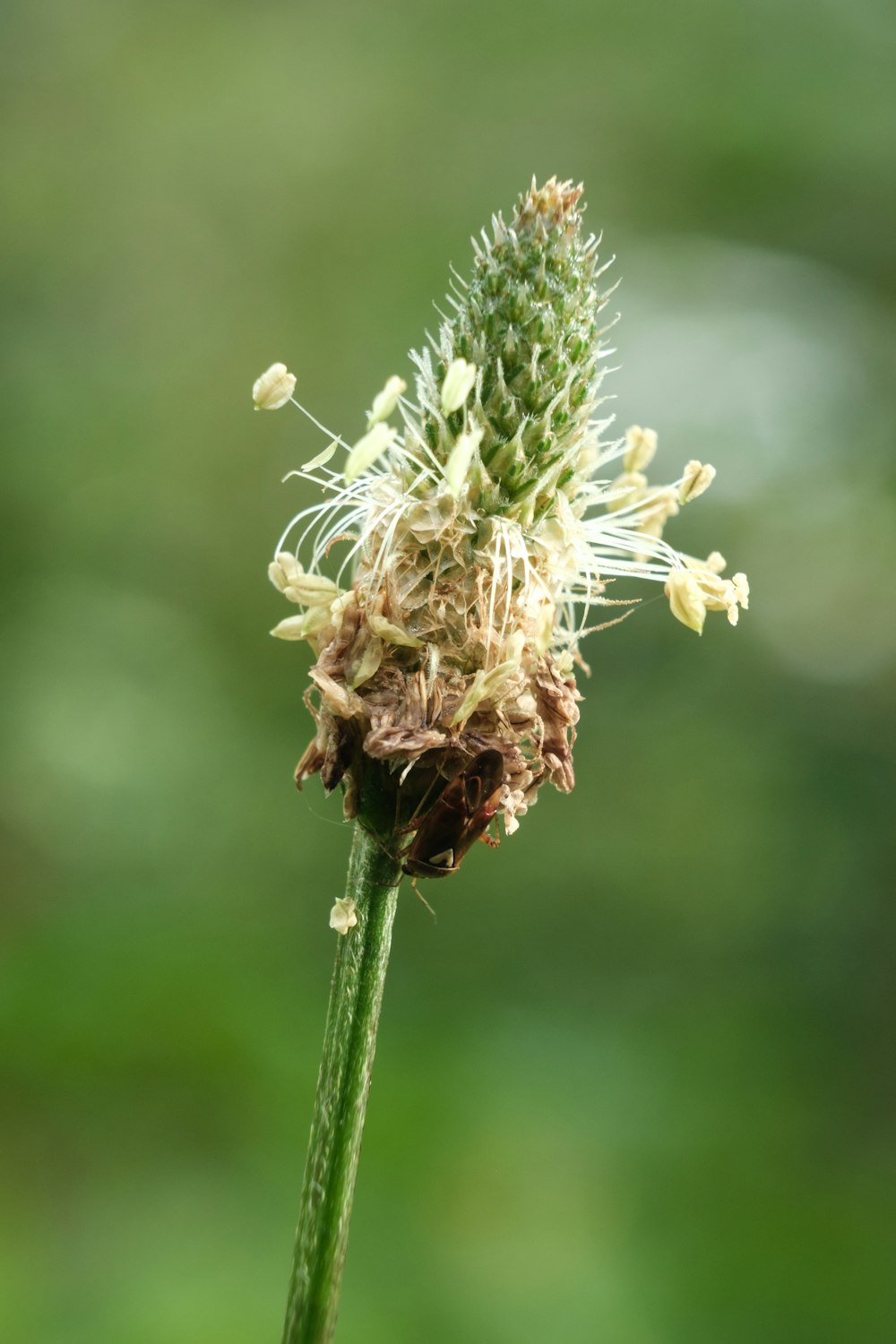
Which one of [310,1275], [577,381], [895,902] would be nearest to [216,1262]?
[310,1275]

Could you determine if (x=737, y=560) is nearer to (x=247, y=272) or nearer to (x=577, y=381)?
(x=247, y=272)

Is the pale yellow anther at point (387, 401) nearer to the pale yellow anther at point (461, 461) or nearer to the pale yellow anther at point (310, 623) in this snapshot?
the pale yellow anther at point (461, 461)

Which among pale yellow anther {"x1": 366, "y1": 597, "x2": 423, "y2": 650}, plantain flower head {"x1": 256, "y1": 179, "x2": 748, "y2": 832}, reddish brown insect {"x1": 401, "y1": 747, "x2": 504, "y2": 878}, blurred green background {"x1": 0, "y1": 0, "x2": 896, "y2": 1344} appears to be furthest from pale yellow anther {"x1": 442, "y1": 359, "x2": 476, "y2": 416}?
blurred green background {"x1": 0, "y1": 0, "x2": 896, "y2": 1344}

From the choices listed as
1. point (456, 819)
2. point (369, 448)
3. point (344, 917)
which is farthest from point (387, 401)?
point (344, 917)

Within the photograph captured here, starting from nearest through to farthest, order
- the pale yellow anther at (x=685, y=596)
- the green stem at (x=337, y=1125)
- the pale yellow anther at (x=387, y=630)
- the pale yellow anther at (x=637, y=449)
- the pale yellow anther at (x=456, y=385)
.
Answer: the green stem at (x=337, y=1125) < the pale yellow anther at (x=456, y=385) < the pale yellow anther at (x=387, y=630) < the pale yellow anther at (x=685, y=596) < the pale yellow anther at (x=637, y=449)

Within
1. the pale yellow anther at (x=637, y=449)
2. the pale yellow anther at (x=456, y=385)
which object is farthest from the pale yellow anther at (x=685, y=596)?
the pale yellow anther at (x=456, y=385)

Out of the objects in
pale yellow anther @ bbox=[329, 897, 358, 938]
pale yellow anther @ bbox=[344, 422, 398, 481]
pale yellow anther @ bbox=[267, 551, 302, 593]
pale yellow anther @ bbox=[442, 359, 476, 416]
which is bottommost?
pale yellow anther @ bbox=[329, 897, 358, 938]

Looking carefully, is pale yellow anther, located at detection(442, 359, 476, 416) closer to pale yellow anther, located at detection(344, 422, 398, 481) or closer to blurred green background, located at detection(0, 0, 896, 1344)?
pale yellow anther, located at detection(344, 422, 398, 481)
